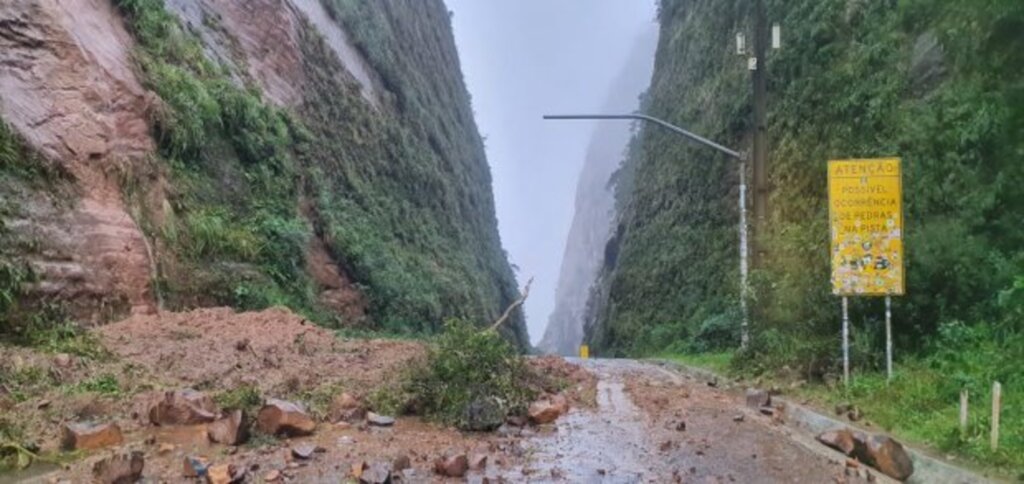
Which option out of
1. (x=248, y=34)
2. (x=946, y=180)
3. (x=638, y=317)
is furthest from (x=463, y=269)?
(x=946, y=180)

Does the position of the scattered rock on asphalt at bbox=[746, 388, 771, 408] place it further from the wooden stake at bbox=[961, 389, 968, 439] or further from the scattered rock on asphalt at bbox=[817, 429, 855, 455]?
the wooden stake at bbox=[961, 389, 968, 439]

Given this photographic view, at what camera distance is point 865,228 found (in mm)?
8859

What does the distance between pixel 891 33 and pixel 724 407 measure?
8.44 meters

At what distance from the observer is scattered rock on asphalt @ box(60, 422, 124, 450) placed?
5.61 m

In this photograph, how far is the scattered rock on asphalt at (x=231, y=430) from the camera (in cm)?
596

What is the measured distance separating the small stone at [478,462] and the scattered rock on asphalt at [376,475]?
2.33 feet

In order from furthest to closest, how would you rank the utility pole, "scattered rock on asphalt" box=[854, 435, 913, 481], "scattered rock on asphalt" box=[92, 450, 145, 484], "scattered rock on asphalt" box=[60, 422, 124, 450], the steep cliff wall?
the utility pole < the steep cliff wall < "scattered rock on asphalt" box=[854, 435, 913, 481] < "scattered rock on asphalt" box=[60, 422, 124, 450] < "scattered rock on asphalt" box=[92, 450, 145, 484]

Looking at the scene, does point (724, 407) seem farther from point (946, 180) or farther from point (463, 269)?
point (463, 269)

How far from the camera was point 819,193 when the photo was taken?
50.6 ft

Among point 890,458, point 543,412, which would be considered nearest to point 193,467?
point 543,412

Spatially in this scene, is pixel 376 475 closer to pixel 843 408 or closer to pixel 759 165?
pixel 843 408

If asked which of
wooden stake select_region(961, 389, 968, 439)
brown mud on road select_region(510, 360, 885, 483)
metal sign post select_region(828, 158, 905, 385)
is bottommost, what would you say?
brown mud on road select_region(510, 360, 885, 483)

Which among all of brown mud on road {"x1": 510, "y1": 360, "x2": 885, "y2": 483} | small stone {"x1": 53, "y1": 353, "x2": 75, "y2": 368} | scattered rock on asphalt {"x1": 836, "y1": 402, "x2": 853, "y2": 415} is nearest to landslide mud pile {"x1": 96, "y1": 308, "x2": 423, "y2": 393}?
small stone {"x1": 53, "y1": 353, "x2": 75, "y2": 368}

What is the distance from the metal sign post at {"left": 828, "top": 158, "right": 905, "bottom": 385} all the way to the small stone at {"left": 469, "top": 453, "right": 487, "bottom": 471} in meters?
4.88
